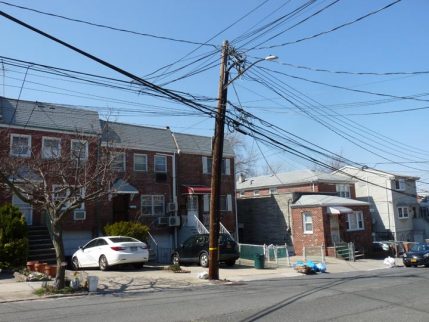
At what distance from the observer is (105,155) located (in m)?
19.5

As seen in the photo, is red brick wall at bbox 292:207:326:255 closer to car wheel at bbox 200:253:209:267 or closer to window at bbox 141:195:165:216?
window at bbox 141:195:165:216

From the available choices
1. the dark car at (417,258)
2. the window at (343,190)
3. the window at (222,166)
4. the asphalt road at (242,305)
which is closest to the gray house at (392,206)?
the window at (343,190)

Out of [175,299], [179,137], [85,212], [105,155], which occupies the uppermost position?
[179,137]

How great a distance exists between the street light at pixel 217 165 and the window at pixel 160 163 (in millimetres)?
13874

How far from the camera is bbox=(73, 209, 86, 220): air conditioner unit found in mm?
27422

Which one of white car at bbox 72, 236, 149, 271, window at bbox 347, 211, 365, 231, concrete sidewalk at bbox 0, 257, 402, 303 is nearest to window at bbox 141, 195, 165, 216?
concrete sidewalk at bbox 0, 257, 402, 303

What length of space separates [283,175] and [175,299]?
34.7m

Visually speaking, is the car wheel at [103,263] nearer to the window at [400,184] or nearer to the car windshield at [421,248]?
the car windshield at [421,248]

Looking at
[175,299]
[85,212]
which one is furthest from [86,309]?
[85,212]

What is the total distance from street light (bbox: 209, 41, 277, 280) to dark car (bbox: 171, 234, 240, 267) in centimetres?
512

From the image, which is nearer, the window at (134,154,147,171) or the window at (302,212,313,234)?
the window at (134,154,147,171)

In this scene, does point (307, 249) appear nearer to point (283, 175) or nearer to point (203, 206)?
point (203, 206)

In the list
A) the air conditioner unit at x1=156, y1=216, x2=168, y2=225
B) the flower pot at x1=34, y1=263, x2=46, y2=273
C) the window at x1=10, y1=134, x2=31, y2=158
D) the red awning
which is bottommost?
the flower pot at x1=34, y1=263, x2=46, y2=273

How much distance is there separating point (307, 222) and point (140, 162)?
13.5 meters
